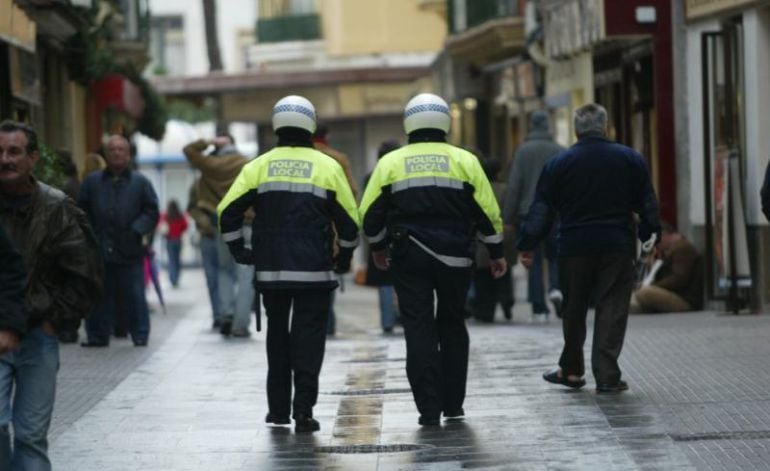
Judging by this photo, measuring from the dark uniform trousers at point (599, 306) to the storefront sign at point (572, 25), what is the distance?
Result: 1190cm

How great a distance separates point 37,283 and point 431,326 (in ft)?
13.3

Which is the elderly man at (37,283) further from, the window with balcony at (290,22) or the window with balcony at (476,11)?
the window with balcony at (290,22)

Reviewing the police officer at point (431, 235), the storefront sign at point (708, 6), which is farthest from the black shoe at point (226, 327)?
the police officer at point (431, 235)

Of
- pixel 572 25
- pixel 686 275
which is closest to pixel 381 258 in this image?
pixel 686 275

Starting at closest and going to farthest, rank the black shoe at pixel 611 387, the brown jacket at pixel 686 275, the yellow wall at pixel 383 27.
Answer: the black shoe at pixel 611 387 < the brown jacket at pixel 686 275 < the yellow wall at pixel 383 27

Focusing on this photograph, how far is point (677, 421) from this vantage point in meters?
11.2

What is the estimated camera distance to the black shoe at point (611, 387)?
502 inches

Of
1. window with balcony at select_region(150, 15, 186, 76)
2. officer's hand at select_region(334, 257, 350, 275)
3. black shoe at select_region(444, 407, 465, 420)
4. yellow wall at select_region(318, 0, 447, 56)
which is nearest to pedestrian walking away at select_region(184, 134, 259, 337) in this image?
officer's hand at select_region(334, 257, 350, 275)

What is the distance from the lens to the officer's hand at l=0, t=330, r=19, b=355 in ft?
23.8

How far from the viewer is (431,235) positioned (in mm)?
11695

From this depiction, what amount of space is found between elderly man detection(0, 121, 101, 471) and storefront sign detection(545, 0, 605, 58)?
1706 centimetres

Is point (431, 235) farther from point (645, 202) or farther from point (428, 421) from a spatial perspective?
point (645, 202)

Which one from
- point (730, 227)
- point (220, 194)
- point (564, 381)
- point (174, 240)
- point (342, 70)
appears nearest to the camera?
point (564, 381)

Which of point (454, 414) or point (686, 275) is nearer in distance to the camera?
point (454, 414)
